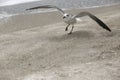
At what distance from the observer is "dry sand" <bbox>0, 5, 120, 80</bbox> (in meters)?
7.86

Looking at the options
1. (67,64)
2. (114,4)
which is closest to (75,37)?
(67,64)

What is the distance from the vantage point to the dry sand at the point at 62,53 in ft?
25.8

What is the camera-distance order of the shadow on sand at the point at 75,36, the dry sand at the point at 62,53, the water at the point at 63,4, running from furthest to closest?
the water at the point at 63,4, the shadow on sand at the point at 75,36, the dry sand at the point at 62,53

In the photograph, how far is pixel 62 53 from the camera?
9.57 m

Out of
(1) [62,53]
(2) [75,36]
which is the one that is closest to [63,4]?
(2) [75,36]

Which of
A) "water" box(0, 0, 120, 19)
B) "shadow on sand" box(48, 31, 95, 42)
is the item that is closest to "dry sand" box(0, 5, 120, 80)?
"shadow on sand" box(48, 31, 95, 42)

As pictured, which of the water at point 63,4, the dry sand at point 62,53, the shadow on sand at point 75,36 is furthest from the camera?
the water at point 63,4

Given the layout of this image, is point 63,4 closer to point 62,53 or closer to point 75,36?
Answer: point 75,36

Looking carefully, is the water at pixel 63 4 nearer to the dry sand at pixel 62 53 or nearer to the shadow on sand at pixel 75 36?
the dry sand at pixel 62 53

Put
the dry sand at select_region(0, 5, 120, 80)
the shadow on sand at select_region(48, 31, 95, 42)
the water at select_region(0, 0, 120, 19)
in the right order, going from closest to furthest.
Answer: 1. the dry sand at select_region(0, 5, 120, 80)
2. the shadow on sand at select_region(48, 31, 95, 42)
3. the water at select_region(0, 0, 120, 19)

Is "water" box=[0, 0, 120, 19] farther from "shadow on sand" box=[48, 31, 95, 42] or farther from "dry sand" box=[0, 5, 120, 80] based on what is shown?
"shadow on sand" box=[48, 31, 95, 42]

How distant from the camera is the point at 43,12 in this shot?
56.7ft

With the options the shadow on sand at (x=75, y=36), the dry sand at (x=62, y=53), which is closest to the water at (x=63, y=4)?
the dry sand at (x=62, y=53)

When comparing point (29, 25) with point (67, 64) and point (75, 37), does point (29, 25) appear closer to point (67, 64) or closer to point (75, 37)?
point (75, 37)
